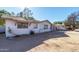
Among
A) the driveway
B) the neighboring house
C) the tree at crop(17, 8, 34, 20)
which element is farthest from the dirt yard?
the tree at crop(17, 8, 34, 20)

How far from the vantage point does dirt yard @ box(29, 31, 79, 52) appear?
357 centimetres

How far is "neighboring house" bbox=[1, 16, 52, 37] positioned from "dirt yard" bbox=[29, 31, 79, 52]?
0.74 ft

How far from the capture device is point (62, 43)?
3625mm

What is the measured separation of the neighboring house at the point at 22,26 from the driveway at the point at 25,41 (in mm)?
86

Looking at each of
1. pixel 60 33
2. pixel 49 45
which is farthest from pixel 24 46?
pixel 60 33

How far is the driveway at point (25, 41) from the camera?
3547 mm

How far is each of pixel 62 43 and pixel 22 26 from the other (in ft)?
2.48

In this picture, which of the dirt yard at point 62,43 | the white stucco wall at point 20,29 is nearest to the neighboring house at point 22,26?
the white stucco wall at point 20,29

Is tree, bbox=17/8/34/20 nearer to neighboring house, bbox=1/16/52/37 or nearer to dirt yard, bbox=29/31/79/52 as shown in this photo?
neighboring house, bbox=1/16/52/37

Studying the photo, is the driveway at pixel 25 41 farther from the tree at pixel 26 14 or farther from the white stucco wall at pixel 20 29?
the tree at pixel 26 14

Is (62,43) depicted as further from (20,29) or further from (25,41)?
(20,29)

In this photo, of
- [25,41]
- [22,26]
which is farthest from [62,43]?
[22,26]
